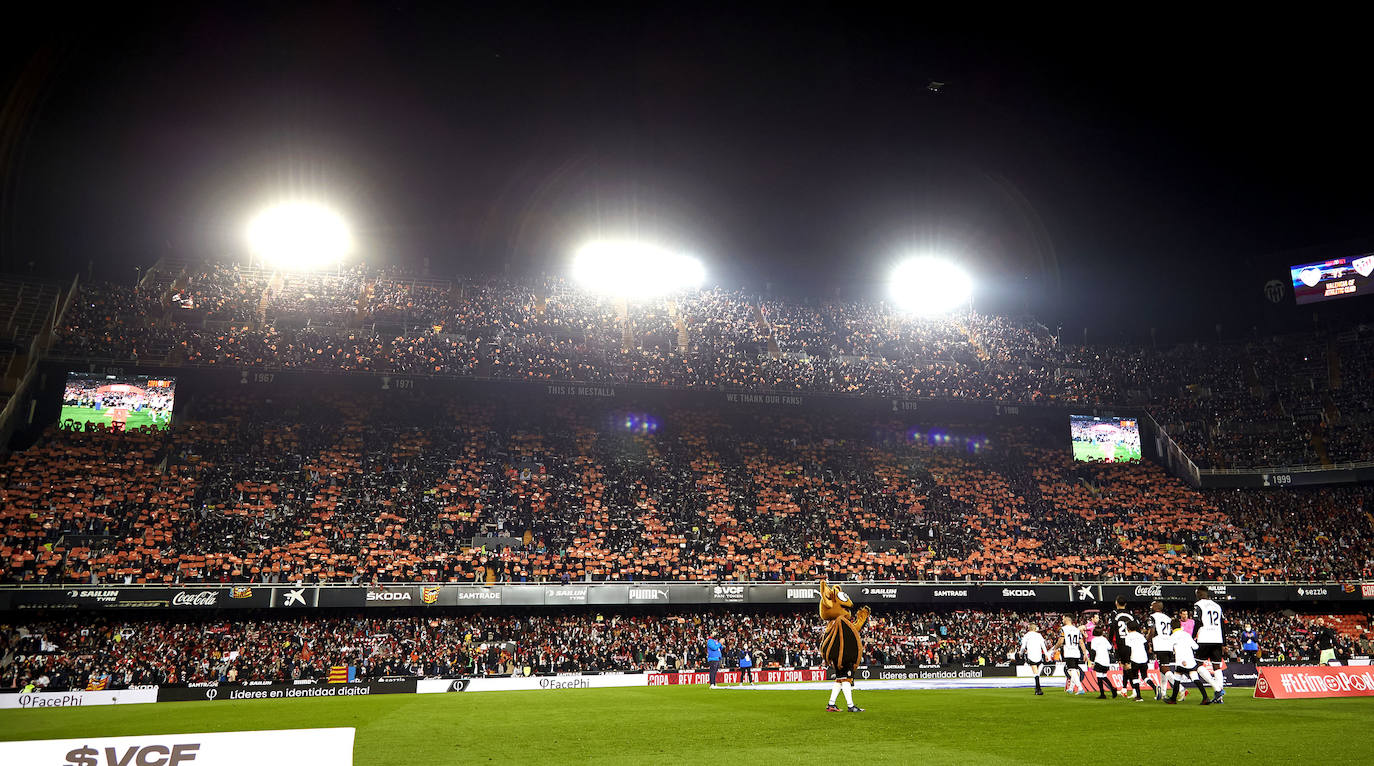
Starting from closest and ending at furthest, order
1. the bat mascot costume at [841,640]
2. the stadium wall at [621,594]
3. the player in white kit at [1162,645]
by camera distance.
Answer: the bat mascot costume at [841,640] → the player in white kit at [1162,645] → the stadium wall at [621,594]

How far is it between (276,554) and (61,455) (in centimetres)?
1064

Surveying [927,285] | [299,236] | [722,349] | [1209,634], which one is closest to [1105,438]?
[927,285]

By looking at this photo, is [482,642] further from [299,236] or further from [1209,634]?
[299,236]

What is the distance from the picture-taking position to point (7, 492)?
30922 millimetres

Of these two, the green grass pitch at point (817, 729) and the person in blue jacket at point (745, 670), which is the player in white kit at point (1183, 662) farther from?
the person in blue jacket at point (745, 670)

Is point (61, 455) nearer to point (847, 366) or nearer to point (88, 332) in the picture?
point (88, 332)

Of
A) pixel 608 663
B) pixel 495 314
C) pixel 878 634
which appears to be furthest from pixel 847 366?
pixel 608 663

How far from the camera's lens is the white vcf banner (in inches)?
248

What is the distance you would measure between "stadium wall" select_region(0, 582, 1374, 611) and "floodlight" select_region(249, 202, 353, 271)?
21.4 meters

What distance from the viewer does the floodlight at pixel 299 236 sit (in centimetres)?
4325

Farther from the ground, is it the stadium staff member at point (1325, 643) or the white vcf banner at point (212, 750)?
the white vcf banner at point (212, 750)

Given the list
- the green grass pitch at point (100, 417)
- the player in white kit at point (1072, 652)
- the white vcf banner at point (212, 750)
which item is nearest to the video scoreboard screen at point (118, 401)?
the green grass pitch at point (100, 417)

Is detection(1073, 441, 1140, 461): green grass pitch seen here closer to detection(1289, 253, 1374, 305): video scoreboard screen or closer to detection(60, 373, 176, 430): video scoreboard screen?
detection(1289, 253, 1374, 305): video scoreboard screen

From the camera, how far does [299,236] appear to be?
44.6 metres
